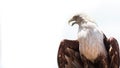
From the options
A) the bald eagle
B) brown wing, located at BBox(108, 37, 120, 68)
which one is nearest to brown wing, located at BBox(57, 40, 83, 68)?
the bald eagle

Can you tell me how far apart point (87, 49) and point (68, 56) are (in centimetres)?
43

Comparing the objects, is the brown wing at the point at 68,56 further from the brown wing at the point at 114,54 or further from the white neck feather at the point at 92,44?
the brown wing at the point at 114,54

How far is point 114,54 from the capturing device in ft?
40.7

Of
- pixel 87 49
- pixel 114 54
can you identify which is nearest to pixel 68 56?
pixel 87 49

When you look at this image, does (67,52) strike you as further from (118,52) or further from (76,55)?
(118,52)

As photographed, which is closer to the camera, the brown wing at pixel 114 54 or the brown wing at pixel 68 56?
the brown wing at pixel 114 54

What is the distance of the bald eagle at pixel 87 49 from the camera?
41.3 ft

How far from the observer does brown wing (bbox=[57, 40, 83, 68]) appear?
A: 12672 millimetres

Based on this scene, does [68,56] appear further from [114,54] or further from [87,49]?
[114,54]

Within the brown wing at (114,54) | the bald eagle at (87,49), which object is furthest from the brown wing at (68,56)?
the brown wing at (114,54)

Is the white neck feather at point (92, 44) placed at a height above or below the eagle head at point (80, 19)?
below

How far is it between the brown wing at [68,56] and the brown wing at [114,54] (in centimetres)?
69

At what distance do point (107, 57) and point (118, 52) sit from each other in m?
0.30

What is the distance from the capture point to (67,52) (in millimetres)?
12727
